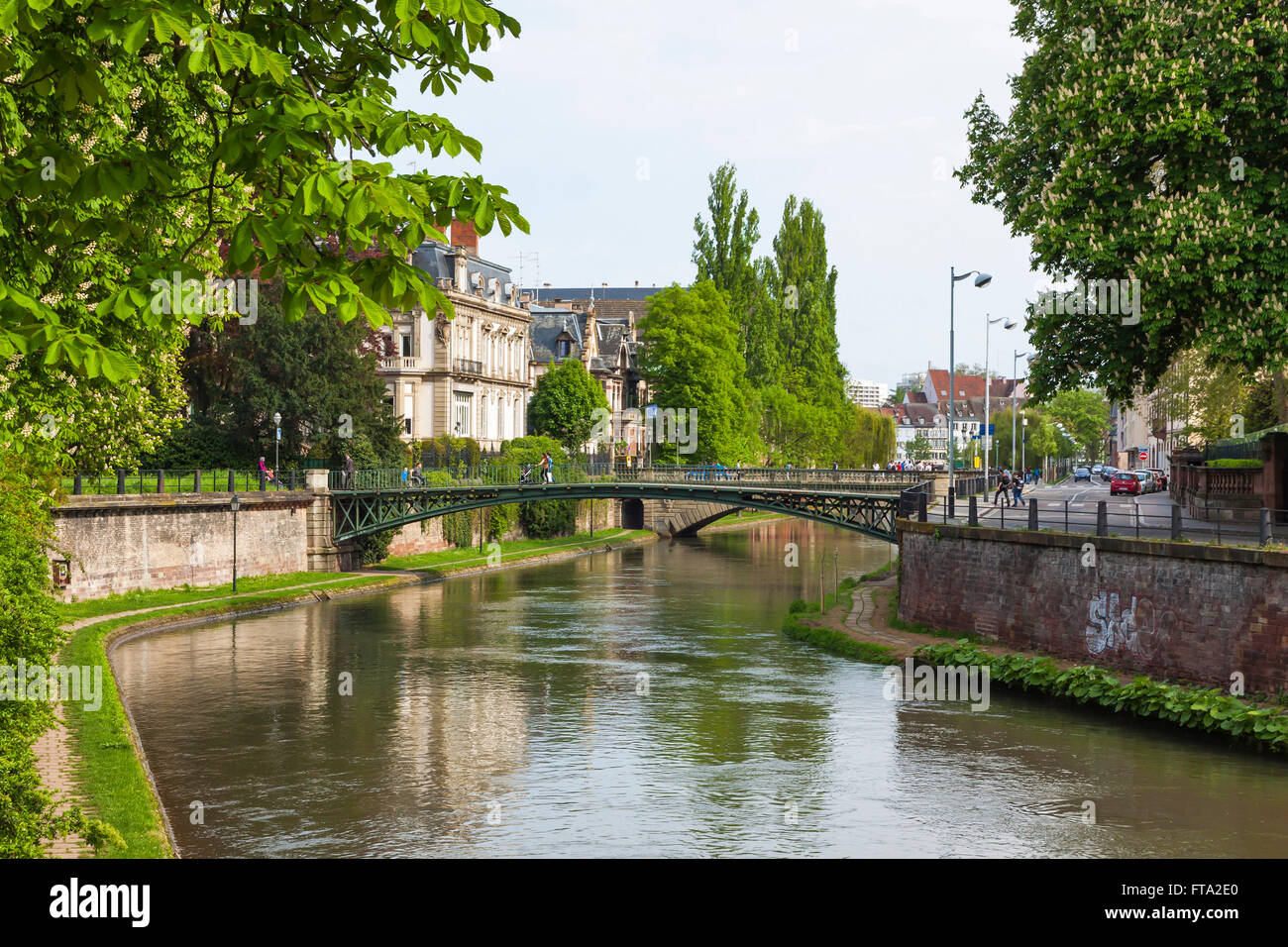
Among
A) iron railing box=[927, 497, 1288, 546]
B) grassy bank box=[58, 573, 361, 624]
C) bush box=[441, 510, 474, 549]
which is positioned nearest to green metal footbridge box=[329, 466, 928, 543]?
grassy bank box=[58, 573, 361, 624]

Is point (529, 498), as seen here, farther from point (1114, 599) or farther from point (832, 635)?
point (1114, 599)

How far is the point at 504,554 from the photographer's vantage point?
222 feet

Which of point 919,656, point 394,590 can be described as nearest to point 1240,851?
point 919,656

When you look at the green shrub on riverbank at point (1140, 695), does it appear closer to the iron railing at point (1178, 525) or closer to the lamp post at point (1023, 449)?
the iron railing at point (1178, 525)

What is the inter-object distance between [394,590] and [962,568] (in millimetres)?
25491

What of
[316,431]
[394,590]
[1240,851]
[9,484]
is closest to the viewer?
[1240,851]

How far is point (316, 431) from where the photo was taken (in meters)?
57.7

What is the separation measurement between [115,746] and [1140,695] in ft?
67.8

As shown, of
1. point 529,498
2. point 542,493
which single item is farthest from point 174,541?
point 542,493

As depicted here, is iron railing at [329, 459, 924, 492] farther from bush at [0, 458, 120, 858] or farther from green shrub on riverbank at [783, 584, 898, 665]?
bush at [0, 458, 120, 858]

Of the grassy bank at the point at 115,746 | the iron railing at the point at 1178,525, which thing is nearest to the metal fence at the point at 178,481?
the grassy bank at the point at 115,746
